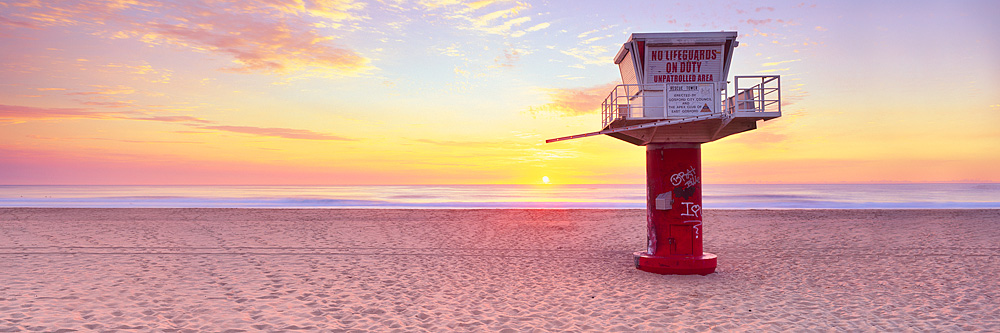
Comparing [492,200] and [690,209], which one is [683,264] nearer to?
[690,209]

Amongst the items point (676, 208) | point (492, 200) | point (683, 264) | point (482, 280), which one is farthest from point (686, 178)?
point (492, 200)

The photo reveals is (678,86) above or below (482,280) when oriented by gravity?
above

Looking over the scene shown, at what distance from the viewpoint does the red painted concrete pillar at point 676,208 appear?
10.7 metres

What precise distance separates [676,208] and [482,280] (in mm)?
4004

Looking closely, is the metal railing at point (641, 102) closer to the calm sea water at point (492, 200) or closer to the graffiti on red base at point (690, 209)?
the graffiti on red base at point (690, 209)

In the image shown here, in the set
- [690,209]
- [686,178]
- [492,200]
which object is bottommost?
[492,200]

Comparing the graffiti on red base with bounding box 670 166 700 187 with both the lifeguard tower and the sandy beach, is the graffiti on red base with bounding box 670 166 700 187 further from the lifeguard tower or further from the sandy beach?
the sandy beach

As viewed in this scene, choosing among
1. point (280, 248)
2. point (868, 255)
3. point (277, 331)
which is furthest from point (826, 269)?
point (280, 248)

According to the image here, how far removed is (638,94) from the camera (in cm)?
1025

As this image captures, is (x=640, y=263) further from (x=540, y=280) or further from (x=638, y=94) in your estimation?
(x=638, y=94)

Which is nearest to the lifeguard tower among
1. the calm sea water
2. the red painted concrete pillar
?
the red painted concrete pillar

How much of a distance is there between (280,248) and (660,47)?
36.6 ft

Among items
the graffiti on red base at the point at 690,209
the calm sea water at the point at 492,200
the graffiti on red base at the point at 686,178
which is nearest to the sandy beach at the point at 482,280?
the graffiti on red base at the point at 690,209

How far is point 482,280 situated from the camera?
10523 millimetres
